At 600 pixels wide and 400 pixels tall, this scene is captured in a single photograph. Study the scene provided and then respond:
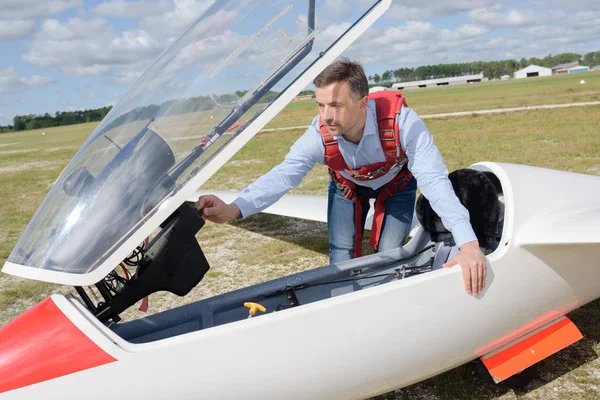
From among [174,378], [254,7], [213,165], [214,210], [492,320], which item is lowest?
[492,320]

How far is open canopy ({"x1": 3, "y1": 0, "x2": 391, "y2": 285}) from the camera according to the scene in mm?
2229

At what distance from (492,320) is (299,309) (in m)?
1.09

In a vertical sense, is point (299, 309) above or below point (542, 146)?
above

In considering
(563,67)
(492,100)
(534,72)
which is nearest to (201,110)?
(492,100)

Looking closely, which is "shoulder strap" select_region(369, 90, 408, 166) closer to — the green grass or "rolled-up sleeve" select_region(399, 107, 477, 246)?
"rolled-up sleeve" select_region(399, 107, 477, 246)

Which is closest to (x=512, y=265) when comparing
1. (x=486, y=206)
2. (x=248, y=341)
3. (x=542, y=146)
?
(x=486, y=206)

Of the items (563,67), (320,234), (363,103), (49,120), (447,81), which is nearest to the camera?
(363,103)

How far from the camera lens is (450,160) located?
10953 millimetres

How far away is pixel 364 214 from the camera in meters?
3.89

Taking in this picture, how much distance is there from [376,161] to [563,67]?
13676 centimetres

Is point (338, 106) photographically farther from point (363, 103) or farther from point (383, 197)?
point (383, 197)

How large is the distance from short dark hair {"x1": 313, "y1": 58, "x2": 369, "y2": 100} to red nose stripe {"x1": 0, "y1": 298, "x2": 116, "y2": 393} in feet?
5.40

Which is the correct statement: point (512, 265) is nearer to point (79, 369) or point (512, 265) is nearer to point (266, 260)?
point (79, 369)

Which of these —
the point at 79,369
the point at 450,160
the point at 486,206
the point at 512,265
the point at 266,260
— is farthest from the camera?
the point at 450,160
